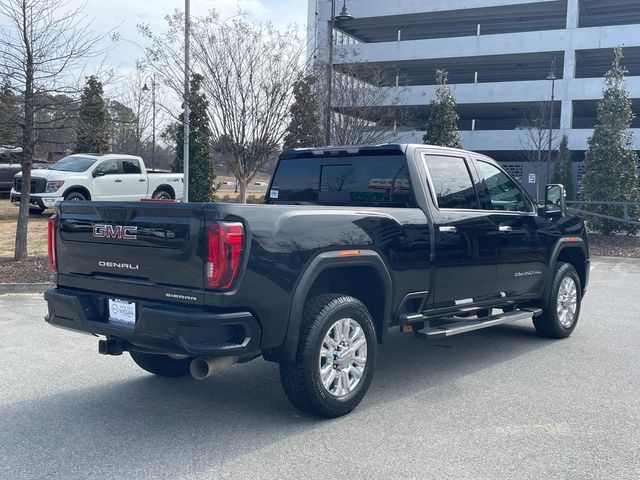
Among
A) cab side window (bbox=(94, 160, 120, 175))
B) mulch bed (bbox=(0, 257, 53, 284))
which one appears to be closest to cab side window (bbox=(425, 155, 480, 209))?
mulch bed (bbox=(0, 257, 53, 284))

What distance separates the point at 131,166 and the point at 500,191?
14992mm

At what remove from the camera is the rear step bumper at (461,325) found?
5.59 m

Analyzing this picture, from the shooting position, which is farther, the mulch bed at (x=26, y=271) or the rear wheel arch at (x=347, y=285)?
the mulch bed at (x=26, y=271)

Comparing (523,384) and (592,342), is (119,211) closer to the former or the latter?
(523,384)

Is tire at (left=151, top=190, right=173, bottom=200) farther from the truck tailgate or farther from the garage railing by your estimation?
Result: the truck tailgate

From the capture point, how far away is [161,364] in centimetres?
575

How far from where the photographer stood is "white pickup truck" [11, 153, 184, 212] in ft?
58.0

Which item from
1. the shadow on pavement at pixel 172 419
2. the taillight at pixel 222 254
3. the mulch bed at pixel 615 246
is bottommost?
the shadow on pavement at pixel 172 419

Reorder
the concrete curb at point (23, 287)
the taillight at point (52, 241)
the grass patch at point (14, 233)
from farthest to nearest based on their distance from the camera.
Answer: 1. the grass patch at point (14, 233)
2. the concrete curb at point (23, 287)
3. the taillight at point (52, 241)

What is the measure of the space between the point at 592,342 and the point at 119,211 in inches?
214

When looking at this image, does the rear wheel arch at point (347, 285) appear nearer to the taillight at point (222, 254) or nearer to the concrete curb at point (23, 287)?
the taillight at point (222, 254)

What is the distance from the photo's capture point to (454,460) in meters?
4.08

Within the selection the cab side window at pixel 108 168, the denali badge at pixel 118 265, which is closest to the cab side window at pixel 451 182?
the denali badge at pixel 118 265

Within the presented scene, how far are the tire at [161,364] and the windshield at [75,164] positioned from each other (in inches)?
548
